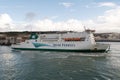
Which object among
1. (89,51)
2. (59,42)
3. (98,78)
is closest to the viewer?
(98,78)

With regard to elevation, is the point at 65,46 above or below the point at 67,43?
below

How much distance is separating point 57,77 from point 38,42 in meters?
33.8

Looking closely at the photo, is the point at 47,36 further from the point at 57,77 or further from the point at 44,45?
the point at 57,77

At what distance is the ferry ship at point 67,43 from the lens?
46.9 meters

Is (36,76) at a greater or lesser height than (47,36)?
lesser

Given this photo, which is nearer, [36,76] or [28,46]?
[36,76]

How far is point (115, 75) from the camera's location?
1970 centimetres

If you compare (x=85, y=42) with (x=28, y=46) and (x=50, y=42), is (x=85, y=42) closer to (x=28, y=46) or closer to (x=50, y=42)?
→ (x=50, y=42)

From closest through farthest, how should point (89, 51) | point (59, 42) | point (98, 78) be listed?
point (98, 78) → point (89, 51) → point (59, 42)

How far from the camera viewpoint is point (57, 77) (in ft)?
62.2

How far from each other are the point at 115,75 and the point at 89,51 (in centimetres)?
2681

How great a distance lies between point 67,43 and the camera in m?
49.4

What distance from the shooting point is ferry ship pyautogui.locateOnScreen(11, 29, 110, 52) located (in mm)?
46938

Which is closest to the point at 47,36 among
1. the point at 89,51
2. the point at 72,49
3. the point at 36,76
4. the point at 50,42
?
the point at 50,42
